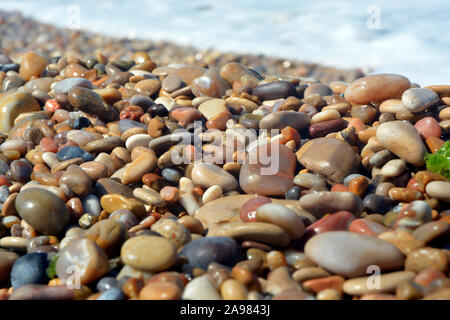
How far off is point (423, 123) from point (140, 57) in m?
3.24

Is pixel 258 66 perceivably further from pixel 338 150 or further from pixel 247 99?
pixel 338 150

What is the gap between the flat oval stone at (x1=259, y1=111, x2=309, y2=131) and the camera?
345 cm

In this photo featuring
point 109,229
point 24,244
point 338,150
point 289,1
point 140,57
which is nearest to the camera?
point 109,229

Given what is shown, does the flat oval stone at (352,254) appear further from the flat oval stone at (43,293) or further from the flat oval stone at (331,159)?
the flat oval stone at (43,293)

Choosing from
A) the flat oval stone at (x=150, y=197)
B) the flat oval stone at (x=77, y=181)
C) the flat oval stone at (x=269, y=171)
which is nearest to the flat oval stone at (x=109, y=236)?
the flat oval stone at (x=150, y=197)

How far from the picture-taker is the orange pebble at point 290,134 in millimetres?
3346

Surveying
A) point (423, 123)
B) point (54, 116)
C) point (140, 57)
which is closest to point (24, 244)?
point (54, 116)

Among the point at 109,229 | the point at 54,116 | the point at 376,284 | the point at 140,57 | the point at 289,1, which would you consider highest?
the point at 289,1

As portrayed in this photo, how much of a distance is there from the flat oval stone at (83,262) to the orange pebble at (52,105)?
2077mm

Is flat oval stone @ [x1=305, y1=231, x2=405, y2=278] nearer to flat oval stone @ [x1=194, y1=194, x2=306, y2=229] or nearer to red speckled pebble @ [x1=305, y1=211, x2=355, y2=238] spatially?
red speckled pebble @ [x1=305, y1=211, x2=355, y2=238]

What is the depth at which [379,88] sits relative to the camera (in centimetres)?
360

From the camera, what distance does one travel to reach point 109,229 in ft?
7.88

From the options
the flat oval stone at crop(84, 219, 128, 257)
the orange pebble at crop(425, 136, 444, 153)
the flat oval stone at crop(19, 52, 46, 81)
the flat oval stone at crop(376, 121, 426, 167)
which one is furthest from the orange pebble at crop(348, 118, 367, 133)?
the flat oval stone at crop(19, 52, 46, 81)

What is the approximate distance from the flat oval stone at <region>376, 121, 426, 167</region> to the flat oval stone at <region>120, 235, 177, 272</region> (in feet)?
5.31
